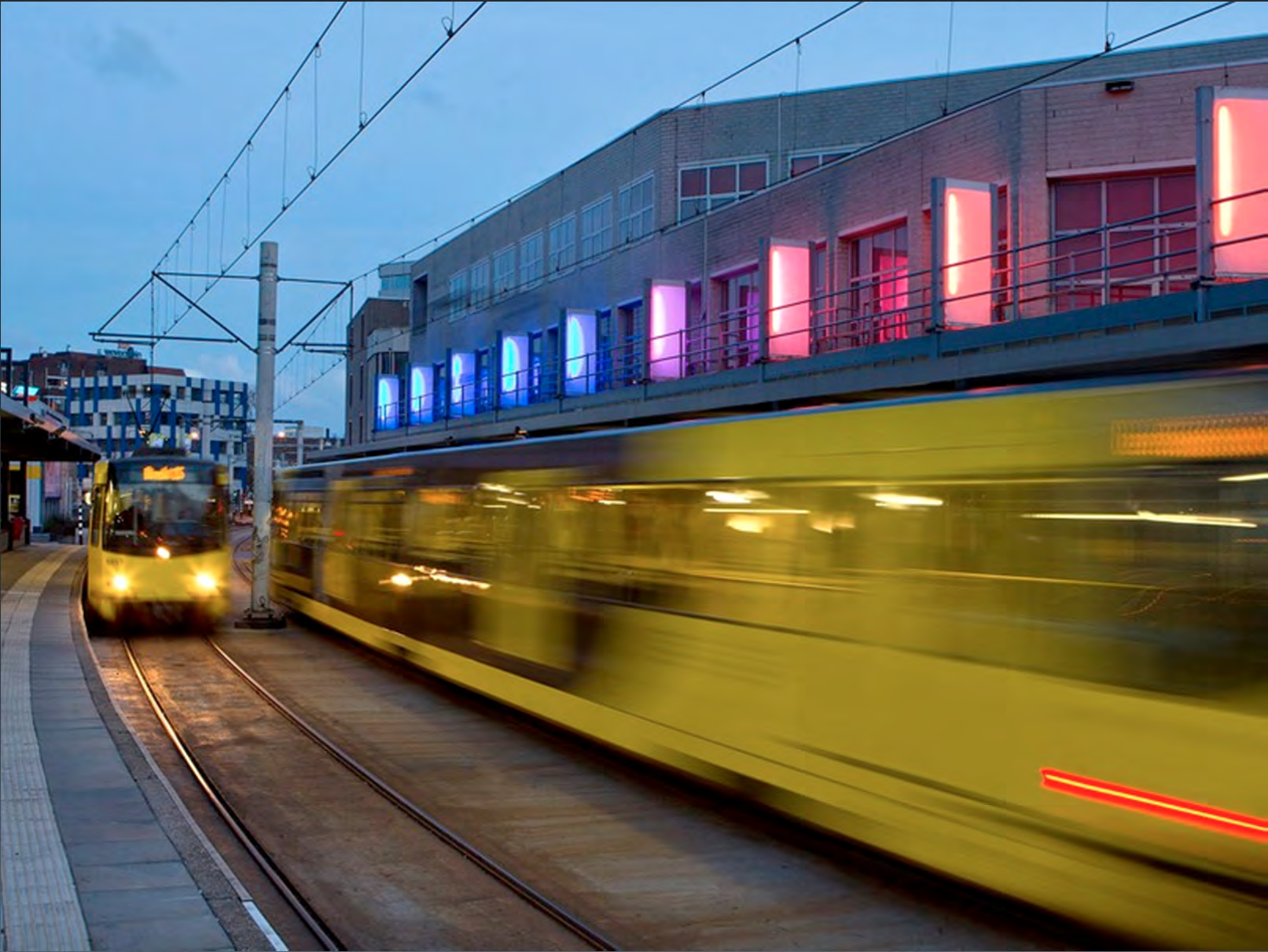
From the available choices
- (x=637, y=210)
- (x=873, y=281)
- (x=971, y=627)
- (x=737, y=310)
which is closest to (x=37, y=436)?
(x=637, y=210)

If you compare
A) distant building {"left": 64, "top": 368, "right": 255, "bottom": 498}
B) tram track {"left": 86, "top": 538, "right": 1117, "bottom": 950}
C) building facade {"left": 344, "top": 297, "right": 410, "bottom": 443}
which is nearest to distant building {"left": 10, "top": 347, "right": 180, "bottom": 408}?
distant building {"left": 64, "top": 368, "right": 255, "bottom": 498}

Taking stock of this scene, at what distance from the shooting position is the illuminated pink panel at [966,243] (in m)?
18.2

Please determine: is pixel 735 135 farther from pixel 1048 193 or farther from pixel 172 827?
pixel 172 827

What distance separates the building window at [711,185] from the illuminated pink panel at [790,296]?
40.2 feet

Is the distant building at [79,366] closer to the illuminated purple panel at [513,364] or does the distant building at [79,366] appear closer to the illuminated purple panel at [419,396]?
the illuminated purple panel at [419,396]

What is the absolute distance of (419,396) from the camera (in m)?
45.1

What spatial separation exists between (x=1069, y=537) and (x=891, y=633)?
4.86 ft

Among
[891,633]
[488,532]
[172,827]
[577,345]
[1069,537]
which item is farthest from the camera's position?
[577,345]

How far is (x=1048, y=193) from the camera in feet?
65.6

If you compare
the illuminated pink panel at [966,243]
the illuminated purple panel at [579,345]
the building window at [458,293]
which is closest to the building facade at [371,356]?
the building window at [458,293]

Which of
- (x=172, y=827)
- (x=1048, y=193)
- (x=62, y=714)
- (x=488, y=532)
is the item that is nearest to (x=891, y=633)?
(x=172, y=827)

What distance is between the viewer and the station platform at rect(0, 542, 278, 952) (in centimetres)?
690

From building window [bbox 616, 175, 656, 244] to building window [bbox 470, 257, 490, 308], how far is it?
9.97 m

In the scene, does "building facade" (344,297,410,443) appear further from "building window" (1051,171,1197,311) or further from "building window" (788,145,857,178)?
"building window" (1051,171,1197,311)
